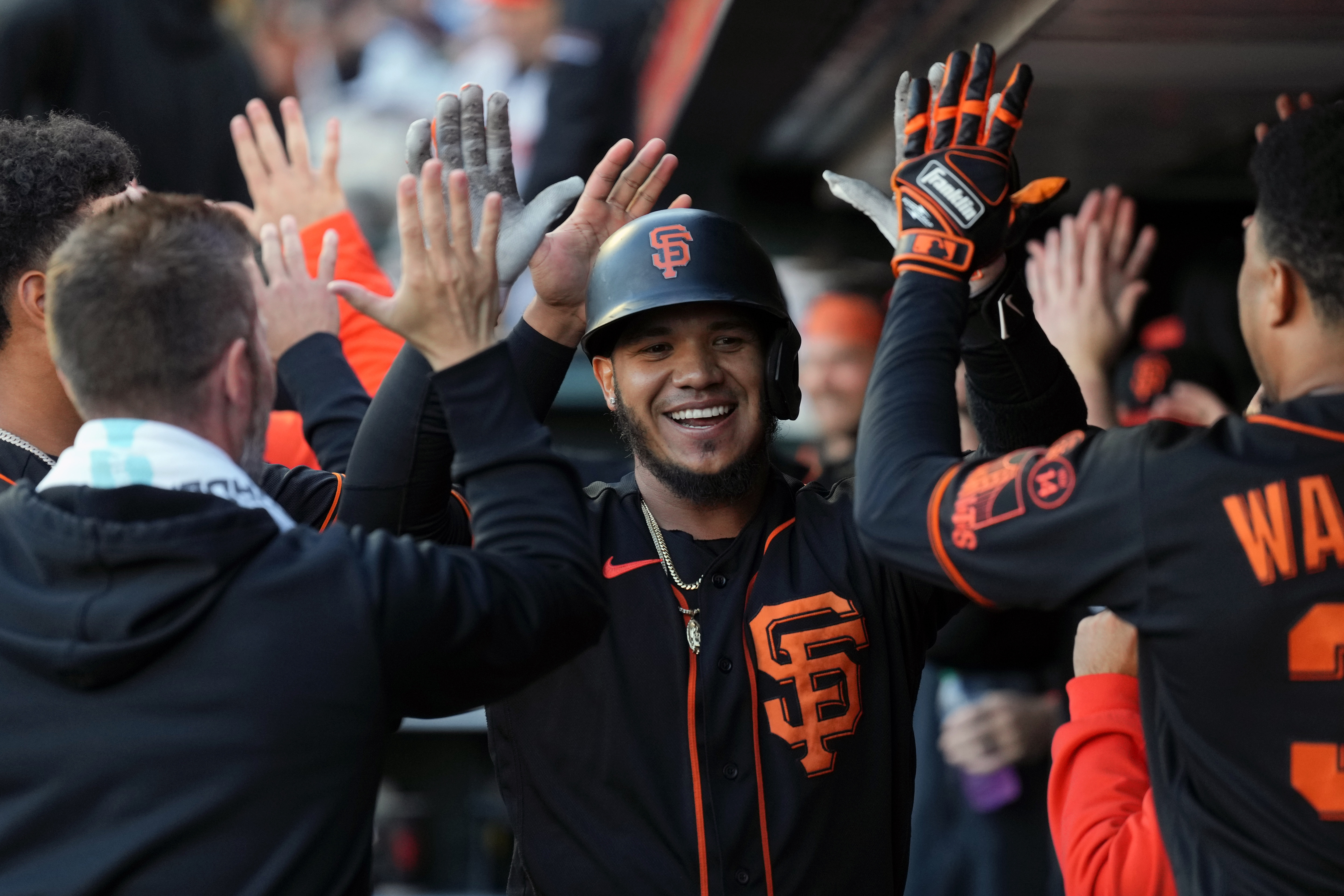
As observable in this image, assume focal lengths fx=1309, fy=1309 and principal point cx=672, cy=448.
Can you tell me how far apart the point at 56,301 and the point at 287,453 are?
148cm

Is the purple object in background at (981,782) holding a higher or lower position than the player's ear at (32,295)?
lower

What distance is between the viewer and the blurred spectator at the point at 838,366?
487cm

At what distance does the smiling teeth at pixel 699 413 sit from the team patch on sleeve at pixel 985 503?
87cm

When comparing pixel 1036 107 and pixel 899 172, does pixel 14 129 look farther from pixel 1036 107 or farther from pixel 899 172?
Result: pixel 1036 107

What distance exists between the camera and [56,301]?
1.60 meters

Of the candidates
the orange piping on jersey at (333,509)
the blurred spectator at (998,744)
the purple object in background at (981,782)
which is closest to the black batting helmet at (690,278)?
the orange piping on jersey at (333,509)

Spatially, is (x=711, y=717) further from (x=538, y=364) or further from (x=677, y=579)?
(x=538, y=364)

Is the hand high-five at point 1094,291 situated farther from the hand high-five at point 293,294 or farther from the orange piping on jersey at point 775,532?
the hand high-five at point 293,294

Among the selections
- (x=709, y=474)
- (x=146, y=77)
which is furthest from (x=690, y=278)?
(x=146, y=77)

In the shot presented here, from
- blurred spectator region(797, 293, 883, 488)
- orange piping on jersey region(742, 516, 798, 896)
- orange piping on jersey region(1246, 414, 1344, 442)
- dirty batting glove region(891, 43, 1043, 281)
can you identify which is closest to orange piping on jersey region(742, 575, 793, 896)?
orange piping on jersey region(742, 516, 798, 896)

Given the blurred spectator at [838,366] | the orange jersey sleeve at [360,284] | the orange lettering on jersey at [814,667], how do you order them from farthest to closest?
the blurred spectator at [838,366] → the orange jersey sleeve at [360,284] → the orange lettering on jersey at [814,667]

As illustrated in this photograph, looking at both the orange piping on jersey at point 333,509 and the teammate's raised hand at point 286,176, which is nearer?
the orange piping on jersey at point 333,509

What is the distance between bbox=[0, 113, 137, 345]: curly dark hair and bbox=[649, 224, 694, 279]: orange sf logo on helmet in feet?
3.10

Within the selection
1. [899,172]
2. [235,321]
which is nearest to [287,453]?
[235,321]
